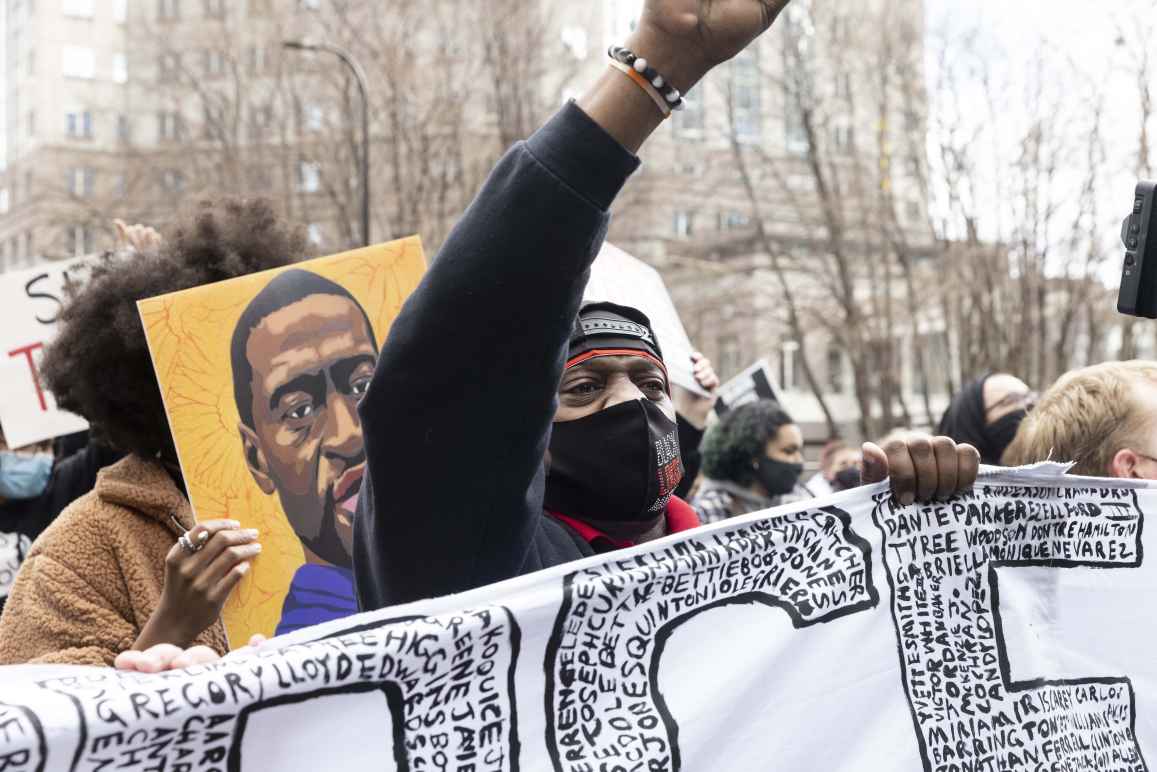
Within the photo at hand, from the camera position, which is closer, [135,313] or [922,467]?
[922,467]

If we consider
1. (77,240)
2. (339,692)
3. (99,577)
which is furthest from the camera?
(77,240)

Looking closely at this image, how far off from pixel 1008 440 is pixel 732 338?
23169 millimetres

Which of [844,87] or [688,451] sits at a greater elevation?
[844,87]

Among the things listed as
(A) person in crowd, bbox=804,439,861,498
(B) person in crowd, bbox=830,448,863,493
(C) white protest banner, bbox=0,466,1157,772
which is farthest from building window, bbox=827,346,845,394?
(C) white protest banner, bbox=0,466,1157,772

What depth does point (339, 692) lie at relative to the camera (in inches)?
56.4

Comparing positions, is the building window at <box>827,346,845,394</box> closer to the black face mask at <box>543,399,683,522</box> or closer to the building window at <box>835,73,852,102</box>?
the building window at <box>835,73,852,102</box>

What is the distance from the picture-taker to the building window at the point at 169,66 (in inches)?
879

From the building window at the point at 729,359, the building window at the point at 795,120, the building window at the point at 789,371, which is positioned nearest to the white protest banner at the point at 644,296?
the building window at the point at 795,120

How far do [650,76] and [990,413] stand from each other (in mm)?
3366

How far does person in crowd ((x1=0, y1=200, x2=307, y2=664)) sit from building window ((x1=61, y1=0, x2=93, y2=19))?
49.1 meters

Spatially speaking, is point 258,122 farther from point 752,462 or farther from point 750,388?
point 752,462

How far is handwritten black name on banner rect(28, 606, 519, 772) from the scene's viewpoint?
131 centimetres

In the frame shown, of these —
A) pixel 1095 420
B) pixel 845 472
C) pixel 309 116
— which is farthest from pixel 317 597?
pixel 309 116

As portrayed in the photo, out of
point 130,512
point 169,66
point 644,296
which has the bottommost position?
point 130,512
